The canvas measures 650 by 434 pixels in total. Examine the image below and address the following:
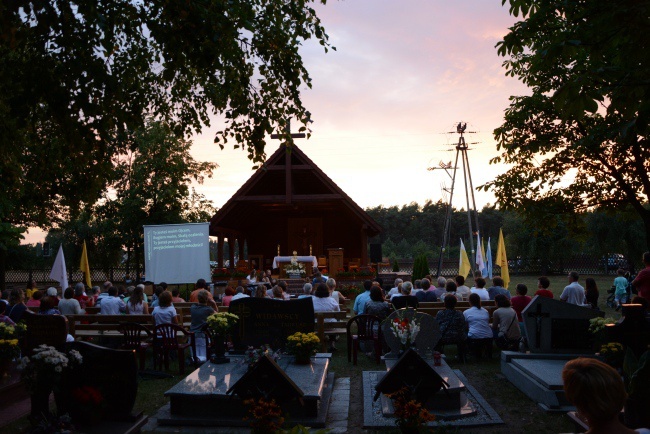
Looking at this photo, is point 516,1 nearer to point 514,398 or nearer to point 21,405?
point 514,398

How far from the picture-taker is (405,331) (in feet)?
28.7

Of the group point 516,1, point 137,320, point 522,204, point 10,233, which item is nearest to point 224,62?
point 516,1

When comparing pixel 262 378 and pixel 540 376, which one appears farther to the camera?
pixel 540 376

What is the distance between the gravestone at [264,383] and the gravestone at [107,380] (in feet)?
4.29

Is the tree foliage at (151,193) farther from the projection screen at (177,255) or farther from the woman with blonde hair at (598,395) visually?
the woman with blonde hair at (598,395)

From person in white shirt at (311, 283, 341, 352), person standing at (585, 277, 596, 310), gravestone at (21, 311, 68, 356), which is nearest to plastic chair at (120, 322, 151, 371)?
gravestone at (21, 311, 68, 356)

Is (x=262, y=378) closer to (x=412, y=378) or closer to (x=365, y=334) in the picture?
(x=412, y=378)

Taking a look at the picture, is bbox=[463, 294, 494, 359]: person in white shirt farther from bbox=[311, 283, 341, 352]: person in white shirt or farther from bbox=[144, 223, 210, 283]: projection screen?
bbox=[144, 223, 210, 283]: projection screen

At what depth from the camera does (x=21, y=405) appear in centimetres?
813

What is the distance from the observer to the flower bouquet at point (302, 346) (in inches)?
350

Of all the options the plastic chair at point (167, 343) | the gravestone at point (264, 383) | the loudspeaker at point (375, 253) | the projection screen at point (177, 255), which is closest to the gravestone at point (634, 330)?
the gravestone at point (264, 383)

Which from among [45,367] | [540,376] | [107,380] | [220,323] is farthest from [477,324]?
[45,367]

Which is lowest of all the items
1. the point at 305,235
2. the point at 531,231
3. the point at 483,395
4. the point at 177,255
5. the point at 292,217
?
the point at 483,395

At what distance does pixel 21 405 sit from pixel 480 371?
23.7ft
